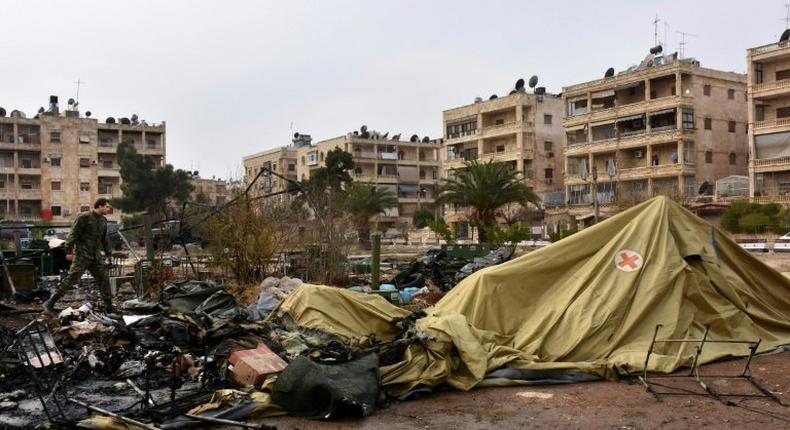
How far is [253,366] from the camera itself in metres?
6.77

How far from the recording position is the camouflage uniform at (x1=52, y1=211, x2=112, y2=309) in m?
11.5

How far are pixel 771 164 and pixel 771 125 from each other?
2522 millimetres

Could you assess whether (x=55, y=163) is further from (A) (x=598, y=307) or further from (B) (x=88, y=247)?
(A) (x=598, y=307)

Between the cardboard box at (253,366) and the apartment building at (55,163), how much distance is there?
67.3m

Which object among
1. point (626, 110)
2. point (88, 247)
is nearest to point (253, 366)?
point (88, 247)

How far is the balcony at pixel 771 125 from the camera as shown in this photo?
42.8 metres

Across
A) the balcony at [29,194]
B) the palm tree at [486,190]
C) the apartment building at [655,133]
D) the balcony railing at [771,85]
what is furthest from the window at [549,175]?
the balcony at [29,194]

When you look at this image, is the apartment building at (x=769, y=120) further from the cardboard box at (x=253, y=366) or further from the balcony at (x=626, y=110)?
the cardboard box at (x=253, y=366)

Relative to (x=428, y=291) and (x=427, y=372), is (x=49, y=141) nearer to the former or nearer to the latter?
(x=428, y=291)

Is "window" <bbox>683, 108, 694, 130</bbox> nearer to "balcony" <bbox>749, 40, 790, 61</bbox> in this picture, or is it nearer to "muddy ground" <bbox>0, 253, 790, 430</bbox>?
"balcony" <bbox>749, 40, 790, 61</bbox>

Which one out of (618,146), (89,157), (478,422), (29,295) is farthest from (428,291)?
(89,157)

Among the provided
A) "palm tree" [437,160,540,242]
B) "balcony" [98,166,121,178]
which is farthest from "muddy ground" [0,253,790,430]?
"balcony" [98,166,121,178]

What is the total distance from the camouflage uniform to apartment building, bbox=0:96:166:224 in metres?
61.6

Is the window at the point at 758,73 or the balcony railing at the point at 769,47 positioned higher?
the balcony railing at the point at 769,47
